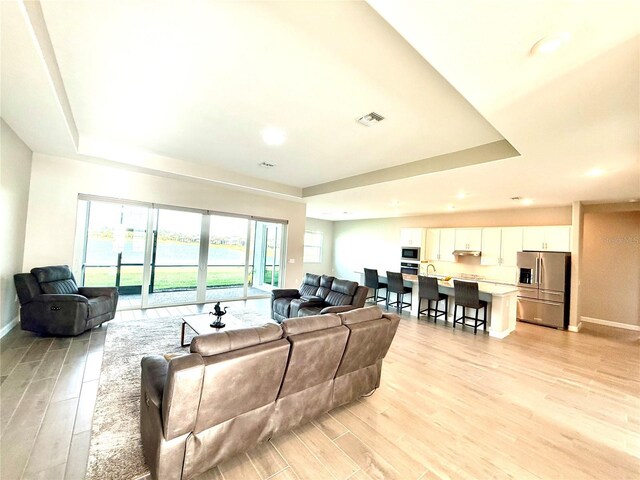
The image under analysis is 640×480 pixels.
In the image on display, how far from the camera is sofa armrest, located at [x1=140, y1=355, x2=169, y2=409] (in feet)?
4.97

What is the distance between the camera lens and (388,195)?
19.4ft

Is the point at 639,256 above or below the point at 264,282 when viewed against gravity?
above

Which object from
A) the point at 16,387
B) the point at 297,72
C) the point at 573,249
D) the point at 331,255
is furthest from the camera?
the point at 331,255

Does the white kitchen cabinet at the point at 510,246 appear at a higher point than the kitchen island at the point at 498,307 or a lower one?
higher

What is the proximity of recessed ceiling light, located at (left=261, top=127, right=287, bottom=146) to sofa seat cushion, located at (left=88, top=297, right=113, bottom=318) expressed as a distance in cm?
349

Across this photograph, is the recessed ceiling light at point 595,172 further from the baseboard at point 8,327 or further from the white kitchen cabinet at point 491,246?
the baseboard at point 8,327

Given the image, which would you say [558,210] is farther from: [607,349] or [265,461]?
[265,461]

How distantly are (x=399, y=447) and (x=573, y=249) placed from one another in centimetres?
599

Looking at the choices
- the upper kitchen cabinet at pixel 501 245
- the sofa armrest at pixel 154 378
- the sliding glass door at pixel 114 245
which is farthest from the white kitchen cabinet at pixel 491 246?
the sliding glass door at pixel 114 245

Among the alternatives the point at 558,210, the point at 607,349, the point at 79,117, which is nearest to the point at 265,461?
the point at 79,117

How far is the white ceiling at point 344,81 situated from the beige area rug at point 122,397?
2.84 meters

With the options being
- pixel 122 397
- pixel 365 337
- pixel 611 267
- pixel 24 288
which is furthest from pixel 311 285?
pixel 611 267

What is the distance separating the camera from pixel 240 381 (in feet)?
5.30

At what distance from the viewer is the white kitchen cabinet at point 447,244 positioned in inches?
296
